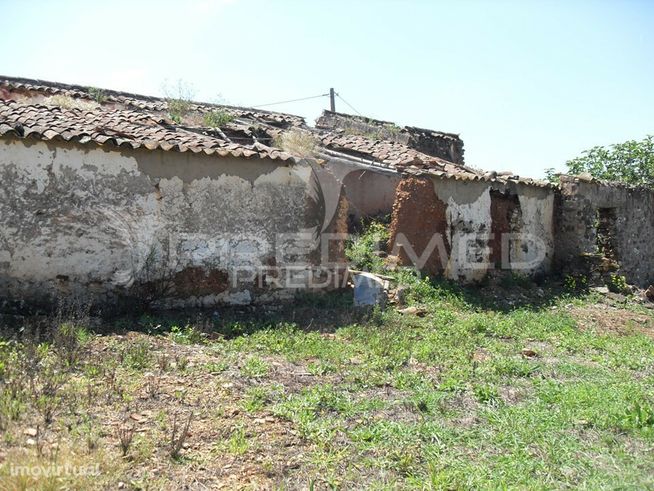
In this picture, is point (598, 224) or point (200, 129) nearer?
point (200, 129)

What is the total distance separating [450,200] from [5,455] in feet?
31.4

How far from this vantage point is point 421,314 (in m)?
9.30

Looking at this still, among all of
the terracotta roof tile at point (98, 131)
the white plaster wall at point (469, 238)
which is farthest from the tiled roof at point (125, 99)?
the white plaster wall at point (469, 238)

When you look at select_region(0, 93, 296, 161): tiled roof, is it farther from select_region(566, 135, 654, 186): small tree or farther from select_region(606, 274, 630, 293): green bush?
select_region(566, 135, 654, 186): small tree

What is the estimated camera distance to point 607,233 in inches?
564

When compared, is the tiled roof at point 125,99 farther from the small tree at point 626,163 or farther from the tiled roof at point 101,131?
the small tree at point 626,163

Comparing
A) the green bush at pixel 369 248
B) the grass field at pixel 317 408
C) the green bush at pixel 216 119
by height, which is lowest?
the grass field at pixel 317 408

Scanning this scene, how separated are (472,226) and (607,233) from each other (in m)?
4.93

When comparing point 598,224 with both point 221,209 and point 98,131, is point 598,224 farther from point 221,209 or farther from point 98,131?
point 98,131

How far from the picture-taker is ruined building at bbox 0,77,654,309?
7570 millimetres

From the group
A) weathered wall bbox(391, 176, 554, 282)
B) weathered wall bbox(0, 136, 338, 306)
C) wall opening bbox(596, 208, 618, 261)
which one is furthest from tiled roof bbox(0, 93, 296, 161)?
wall opening bbox(596, 208, 618, 261)

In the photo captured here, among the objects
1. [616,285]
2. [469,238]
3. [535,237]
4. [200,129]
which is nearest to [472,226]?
[469,238]

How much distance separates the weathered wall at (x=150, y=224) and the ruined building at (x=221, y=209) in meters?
0.02

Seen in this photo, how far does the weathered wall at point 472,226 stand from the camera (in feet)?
36.6
